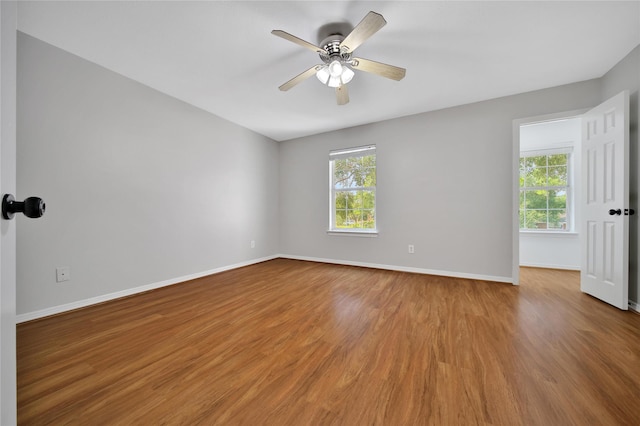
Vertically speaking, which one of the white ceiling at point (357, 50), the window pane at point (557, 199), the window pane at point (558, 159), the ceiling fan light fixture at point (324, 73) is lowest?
the window pane at point (557, 199)

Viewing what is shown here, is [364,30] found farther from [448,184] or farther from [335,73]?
[448,184]

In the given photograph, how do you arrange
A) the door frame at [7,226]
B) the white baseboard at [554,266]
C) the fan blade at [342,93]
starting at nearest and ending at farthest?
the door frame at [7,226] < the fan blade at [342,93] < the white baseboard at [554,266]

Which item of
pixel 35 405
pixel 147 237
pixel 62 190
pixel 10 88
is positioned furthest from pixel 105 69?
pixel 35 405

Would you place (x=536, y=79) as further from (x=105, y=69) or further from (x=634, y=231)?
(x=105, y=69)

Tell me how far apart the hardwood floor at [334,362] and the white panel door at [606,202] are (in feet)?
0.96

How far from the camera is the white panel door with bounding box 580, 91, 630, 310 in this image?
2.18 metres

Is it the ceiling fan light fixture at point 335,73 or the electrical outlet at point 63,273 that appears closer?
the ceiling fan light fixture at point 335,73

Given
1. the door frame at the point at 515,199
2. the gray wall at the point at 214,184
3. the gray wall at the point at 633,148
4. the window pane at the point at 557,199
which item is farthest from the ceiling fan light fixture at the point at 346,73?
the window pane at the point at 557,199

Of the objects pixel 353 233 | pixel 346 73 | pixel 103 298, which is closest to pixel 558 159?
pixel 353 233

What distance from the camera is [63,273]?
2166 millimetres

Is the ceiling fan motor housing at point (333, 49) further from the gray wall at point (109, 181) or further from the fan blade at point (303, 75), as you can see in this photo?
the gray wall at point (109, 181)

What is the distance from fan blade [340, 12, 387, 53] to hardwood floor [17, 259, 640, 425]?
7.12 ft

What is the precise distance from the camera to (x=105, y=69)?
244 cm

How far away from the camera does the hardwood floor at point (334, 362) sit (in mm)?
1091
